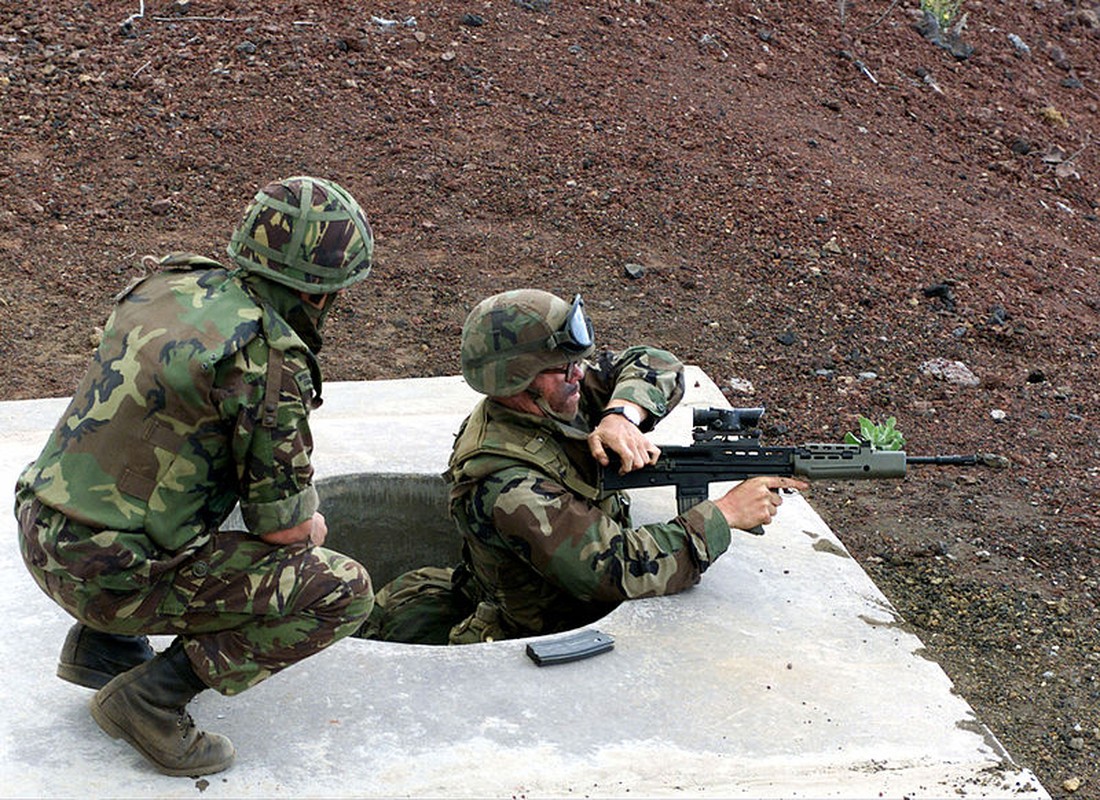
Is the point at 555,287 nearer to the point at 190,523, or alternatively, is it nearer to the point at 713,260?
the point at 713,260

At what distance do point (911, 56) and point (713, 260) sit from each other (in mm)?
3567

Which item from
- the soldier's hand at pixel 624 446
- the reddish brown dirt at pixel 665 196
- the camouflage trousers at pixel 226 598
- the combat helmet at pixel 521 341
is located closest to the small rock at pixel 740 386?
the reddish brown dirt at pixel 665 196

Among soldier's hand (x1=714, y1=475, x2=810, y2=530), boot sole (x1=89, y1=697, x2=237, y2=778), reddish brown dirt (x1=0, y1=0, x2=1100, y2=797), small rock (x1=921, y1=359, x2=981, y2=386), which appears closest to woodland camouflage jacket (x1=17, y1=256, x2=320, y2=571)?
boot sole (x1=89, y1=697, x2=237, y2=778)

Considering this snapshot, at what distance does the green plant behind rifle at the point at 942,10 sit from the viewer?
11.0 meters

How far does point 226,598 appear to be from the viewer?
126 inches

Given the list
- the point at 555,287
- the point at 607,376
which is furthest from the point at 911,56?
the point at 607,376

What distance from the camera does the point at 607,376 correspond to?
4.73 meters

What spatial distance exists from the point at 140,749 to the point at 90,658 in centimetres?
32

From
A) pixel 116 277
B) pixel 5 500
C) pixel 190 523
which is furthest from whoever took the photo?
pixel 116 277

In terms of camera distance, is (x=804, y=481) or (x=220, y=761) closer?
(x=220, y=761)

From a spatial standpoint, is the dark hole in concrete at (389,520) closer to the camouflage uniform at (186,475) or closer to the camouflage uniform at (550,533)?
the camouflage uniform at (550,533)

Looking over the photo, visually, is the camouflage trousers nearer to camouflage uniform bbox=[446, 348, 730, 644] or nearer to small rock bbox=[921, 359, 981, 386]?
camouflage uniform bbox=[446, 348, 730, 644]

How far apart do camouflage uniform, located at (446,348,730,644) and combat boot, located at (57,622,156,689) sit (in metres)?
1.05

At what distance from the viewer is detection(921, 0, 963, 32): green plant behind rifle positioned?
36.2 feet
